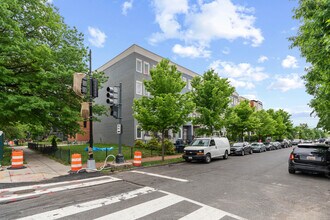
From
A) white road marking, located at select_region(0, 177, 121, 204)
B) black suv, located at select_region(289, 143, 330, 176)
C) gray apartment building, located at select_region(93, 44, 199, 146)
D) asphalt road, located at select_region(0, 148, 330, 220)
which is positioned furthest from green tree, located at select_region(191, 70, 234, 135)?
white road marking, located at select_region(0, 177, 121, 204)

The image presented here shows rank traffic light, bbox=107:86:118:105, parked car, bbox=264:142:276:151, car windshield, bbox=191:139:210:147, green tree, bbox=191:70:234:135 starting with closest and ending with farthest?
traffic light, bbox=107:86:118:105
car windshield, bbox=191:139:210:147
green tree, bbox=191:70:234:135
parked car, bbox=264:142:276:151

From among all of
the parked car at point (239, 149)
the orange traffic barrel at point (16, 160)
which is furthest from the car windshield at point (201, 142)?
the orange traffic barrel at point (16, 160)

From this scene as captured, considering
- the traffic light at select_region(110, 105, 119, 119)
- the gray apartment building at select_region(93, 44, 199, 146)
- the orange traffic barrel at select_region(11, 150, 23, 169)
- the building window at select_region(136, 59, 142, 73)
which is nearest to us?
the orange traffic barrel at select_region(11, 150, 23, 169)

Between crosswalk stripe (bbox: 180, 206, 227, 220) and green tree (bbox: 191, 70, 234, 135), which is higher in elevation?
green tree (bbox: 191, 70, 234, 135)

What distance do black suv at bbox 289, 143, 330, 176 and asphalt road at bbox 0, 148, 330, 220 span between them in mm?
1449

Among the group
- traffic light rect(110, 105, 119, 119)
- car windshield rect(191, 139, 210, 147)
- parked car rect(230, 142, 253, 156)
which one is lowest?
parked car rect(230, 142, 253, 156)

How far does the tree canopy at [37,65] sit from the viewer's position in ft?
42.8

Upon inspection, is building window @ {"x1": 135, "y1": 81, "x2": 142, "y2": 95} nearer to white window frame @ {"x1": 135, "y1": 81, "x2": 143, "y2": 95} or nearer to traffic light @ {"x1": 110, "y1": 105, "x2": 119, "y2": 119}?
white window frame @ {"x1": 135, "y1": 81, "x2": 143, "y2": 95}

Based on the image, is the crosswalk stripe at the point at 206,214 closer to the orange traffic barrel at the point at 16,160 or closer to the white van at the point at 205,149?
the white van at the point at 205,149

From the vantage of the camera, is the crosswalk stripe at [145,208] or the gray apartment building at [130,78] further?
the gray apartment building at [130,78]

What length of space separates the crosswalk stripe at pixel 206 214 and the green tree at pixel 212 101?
57.5 feet

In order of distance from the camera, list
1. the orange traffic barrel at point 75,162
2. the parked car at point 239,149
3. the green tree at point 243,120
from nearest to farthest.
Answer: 1. the orange traffic barrel at point 75,162
2. the parked car at point 239,149
3. the green tree at point 243,120

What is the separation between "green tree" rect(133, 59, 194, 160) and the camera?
14.9 metres

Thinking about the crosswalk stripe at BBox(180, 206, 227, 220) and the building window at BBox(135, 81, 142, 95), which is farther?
the building window at BBox(135, 81, 142, 95)
